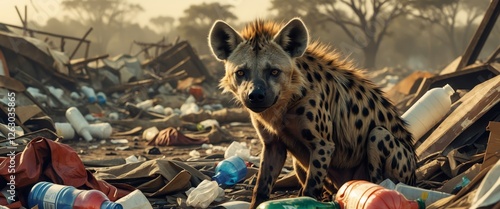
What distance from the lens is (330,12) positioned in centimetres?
4250

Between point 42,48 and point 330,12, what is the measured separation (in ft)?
94.1

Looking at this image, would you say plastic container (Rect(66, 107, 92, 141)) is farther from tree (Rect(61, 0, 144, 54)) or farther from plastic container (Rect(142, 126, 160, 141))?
tree (Rect(61, 0, 144, 54))

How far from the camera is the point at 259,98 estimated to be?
5062 mm

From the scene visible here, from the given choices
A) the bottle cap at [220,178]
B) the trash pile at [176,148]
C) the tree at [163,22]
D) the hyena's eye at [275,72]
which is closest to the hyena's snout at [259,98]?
the hyena's eye at [275,72]

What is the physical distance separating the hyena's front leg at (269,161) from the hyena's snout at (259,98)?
442mm

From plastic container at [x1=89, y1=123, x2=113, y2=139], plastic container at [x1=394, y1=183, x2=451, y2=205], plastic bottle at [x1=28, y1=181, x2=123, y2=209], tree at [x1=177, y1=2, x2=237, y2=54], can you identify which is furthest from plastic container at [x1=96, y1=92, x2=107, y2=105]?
tree at [x1=177, y1=2, x2=237, y2=54]

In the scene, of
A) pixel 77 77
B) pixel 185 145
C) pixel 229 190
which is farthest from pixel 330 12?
pixel 229 190

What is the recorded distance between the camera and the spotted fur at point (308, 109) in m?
5.24

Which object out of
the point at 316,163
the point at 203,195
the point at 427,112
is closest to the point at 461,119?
the point at 427,112

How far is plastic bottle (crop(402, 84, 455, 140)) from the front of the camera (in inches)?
285

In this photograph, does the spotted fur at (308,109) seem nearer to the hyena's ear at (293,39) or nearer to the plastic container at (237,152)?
the hyena's ear at (293,39)

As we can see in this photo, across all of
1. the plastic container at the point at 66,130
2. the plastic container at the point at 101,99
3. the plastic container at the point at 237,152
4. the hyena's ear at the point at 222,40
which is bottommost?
the plastic container at the point at 101,99

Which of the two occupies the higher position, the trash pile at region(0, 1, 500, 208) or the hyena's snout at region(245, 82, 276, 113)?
the hyena's snout at region(245, 82, 276, 113)

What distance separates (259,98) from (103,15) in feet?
171
